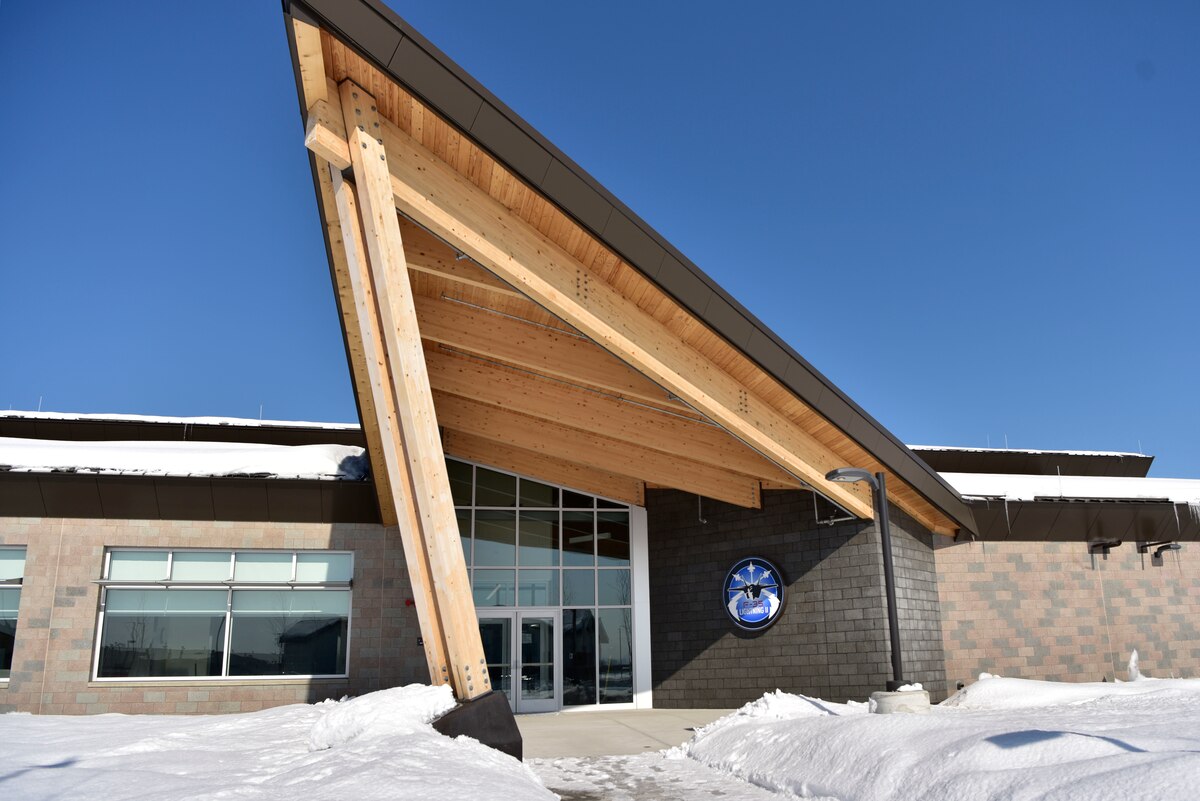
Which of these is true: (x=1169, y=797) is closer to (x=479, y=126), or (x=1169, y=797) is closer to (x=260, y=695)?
(x=479, y=126)

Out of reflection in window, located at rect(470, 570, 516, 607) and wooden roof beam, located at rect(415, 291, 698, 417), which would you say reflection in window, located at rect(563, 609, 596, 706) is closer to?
reflection in window, located at rect(470, 570, 516, 607)

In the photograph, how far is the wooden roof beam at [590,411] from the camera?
549 inches

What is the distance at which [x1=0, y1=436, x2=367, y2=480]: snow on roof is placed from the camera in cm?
1406

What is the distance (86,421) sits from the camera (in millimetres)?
19938

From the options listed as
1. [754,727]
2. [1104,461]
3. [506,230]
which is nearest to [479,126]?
[506,230]

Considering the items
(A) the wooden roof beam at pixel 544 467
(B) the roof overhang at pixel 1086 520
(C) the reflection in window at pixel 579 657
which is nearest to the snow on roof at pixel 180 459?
(A) the wooden roof beam at pixel 544 467

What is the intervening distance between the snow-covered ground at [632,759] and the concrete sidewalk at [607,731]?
79 cm

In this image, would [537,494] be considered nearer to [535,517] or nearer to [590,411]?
[535,517]

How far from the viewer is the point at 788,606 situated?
14906 millimetres

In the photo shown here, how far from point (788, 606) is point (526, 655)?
5.05 m

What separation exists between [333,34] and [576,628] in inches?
475

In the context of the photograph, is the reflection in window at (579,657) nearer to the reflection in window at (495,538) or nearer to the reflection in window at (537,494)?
the reflection in window at (495,538)

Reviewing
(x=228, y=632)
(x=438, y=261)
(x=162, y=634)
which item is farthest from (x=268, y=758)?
(x=162, y=634)

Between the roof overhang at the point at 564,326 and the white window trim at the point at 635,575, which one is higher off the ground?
the roof overhang at the point at 564,326
